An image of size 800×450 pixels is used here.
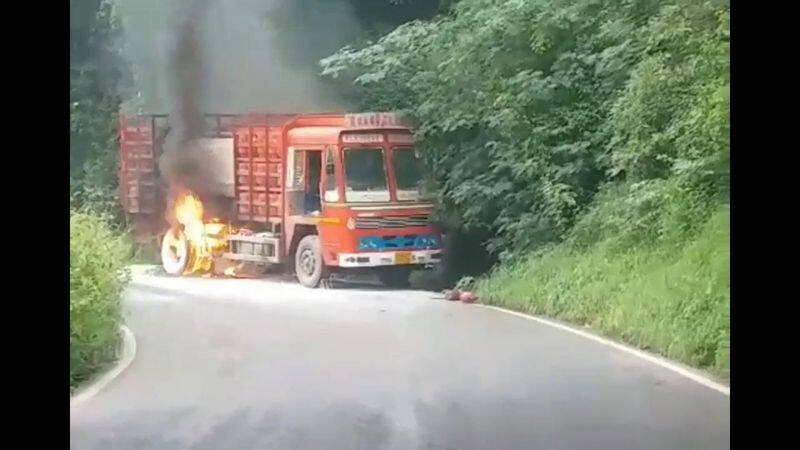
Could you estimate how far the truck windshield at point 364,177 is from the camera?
9.87 ft

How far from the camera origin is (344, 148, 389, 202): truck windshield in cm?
301

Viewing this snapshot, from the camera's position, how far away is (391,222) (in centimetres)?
301

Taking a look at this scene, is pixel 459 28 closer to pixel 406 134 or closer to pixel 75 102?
pixel 406 134

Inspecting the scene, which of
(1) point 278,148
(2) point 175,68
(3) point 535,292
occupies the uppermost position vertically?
(2) point 175,68

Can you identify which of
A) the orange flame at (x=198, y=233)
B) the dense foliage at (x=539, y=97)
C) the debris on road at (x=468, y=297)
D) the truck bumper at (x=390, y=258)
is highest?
the dense foliage at (x=539, y=97)

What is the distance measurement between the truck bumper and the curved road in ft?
0.31

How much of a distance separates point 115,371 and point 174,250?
13.5 inches

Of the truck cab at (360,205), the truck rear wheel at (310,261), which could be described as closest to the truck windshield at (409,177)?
the truck cab at (360,205)

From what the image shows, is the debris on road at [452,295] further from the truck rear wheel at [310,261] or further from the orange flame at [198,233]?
the orange flame at [198,233]

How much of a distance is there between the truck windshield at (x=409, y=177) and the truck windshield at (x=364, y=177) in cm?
4

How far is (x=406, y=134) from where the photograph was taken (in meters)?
2.99
